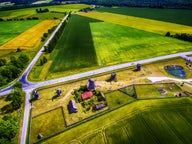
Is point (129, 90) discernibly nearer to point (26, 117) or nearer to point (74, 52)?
point (26, 117)

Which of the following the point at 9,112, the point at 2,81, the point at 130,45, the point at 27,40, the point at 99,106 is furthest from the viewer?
the point at 27,40

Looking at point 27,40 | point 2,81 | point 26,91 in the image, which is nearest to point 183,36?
point 26,91

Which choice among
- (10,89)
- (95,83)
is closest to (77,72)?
(95,83)

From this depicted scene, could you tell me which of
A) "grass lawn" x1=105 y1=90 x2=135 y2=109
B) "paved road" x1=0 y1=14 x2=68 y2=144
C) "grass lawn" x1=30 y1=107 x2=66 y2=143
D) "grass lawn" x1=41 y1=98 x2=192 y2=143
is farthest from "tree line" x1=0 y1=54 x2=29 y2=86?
"grass lawn" x1=105 y1=90 x2=135 y2=109

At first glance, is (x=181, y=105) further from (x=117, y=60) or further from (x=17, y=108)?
(x=17, y=108)

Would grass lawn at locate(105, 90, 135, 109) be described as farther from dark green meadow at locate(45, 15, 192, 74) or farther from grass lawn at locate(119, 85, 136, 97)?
dark green meadow at locate(45, 15, 192, 74)

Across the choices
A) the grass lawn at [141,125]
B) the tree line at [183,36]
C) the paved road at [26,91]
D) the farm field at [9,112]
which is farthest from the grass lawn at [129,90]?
the tree line at [183,36]
